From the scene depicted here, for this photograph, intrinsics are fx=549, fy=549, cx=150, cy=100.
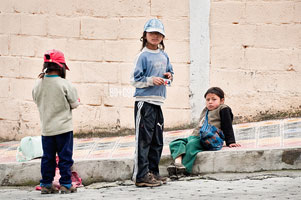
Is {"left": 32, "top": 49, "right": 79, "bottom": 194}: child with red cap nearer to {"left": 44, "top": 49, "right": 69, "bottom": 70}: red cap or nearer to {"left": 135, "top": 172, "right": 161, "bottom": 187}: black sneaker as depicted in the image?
{"left": 44, "top": 49, "right": 69, "bottom": 70}: red cap

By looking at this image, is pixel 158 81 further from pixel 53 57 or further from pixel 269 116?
pixel 269 116

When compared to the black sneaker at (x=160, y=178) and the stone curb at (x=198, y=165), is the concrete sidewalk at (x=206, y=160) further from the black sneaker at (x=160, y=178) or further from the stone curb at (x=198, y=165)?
the black sneaker at (x=160, y=178)

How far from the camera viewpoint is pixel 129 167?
19.2 ft

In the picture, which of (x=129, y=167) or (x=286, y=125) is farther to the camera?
(x=286, y=125)

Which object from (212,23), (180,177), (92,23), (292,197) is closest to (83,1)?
(92,23)

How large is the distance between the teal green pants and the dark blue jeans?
1154 mm

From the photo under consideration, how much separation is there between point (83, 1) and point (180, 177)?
3.23 m

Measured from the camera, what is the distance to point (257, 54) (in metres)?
7.43

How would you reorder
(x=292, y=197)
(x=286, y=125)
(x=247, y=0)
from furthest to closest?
(x=247, y=0), (x=286, y=125), (x=292, y=197)

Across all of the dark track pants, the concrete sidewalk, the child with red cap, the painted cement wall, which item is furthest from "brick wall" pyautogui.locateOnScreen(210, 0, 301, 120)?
the child with red cap

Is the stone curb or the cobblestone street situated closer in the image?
the cobblestone street

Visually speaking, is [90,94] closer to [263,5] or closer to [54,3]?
[54,3]

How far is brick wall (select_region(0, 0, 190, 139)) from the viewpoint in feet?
24.9

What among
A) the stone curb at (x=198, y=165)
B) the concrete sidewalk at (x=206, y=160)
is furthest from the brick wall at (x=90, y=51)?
the stone curb at (x=198, y=165)
